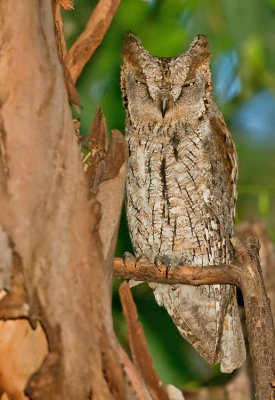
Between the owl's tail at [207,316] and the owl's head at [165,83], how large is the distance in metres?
0.85

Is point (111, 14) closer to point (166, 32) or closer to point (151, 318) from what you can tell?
point (166, 32)

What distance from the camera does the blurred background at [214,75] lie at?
3.19 metres

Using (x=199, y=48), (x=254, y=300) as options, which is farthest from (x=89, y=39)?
(x=199, y=48)

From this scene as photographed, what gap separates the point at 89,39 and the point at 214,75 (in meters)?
2.12

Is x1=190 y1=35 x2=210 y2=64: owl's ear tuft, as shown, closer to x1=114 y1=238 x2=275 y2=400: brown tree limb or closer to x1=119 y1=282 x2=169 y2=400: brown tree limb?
x1=114 y1=238 x2=275 y2=400: brown tree limb

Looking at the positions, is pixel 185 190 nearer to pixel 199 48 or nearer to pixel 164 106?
pixel 164 106

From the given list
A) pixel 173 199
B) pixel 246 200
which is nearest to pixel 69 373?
pixel 173 199

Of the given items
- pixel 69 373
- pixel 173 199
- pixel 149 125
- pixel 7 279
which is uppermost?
pixel 149 125

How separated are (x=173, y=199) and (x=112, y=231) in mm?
1790

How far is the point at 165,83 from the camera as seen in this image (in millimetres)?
3404

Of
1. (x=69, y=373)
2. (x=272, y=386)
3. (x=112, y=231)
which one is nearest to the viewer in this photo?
(x=69, y=373)

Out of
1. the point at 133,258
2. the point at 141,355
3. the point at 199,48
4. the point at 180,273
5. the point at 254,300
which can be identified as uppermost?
the point at 199,48

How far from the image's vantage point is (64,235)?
1.40m

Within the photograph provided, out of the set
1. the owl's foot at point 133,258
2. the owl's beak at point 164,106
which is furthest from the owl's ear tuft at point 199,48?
the owl's foot at point 133,258
